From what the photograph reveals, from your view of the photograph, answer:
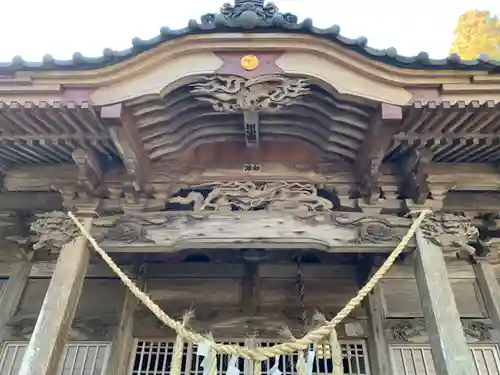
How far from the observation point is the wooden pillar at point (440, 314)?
14.8ft

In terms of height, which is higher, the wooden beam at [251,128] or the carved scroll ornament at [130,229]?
the wooden beam at [251,128]

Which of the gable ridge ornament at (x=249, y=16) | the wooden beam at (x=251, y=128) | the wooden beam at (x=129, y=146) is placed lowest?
the wooden beam at (x=129, y=146)

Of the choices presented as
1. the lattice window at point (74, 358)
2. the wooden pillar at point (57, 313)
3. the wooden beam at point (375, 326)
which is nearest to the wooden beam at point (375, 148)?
the wooden beam at point (375, 326)

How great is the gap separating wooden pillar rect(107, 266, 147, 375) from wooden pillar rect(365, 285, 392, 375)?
318 centimetres

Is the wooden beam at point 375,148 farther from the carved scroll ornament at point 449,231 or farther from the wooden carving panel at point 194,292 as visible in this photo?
the wooden carving panel at point 194,292

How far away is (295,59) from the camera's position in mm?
5594

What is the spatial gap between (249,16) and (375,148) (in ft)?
7.06

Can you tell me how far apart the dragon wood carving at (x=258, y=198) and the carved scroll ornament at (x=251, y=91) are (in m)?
1.01

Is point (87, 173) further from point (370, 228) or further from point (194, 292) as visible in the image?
point (370, 228)

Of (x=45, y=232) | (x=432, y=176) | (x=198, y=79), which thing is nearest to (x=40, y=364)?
(x=45, y=232)

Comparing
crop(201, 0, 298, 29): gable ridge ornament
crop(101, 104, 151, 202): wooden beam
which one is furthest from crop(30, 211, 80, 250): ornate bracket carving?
crop(201, 0, 298, 29): gable ridge ornament

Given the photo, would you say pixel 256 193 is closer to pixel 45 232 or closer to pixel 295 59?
pixel 295 59

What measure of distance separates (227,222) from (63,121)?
214cm

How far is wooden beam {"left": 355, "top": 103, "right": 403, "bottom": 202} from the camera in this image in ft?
17.1
